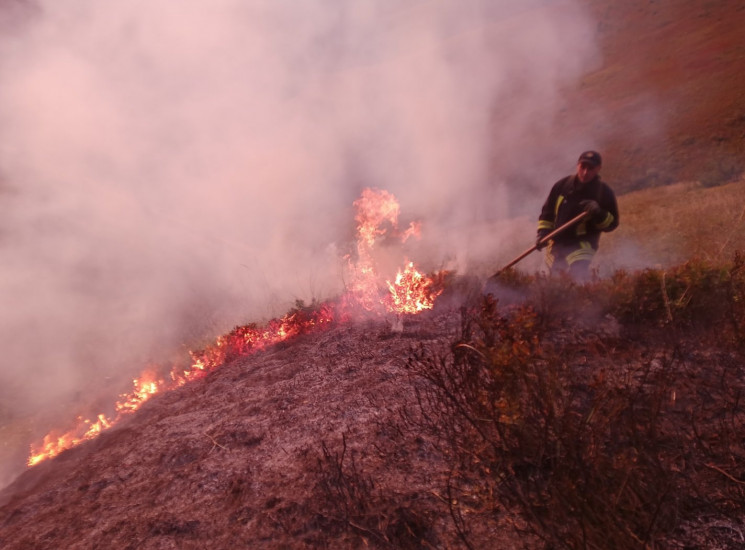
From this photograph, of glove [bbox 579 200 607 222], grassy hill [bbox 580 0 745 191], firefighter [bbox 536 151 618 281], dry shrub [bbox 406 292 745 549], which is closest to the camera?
dry shrub [bbox 406 292 745 549]

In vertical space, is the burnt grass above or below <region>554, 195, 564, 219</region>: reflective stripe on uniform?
below

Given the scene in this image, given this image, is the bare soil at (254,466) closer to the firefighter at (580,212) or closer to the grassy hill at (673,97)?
the firefighter at (580,212)

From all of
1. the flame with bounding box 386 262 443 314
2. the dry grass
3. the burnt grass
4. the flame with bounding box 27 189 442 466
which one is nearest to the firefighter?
the burnt grass

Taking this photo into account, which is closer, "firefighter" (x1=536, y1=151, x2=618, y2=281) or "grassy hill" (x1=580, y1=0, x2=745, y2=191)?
"firefighter" (x1=536, y1=151, x2=618, y2=281)

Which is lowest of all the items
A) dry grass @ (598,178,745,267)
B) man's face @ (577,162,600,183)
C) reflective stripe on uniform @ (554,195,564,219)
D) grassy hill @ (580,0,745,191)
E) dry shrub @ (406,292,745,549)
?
dry shrub @ (406,292,745,549)

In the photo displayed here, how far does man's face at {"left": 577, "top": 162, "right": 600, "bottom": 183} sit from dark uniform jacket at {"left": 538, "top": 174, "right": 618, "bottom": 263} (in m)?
0.08

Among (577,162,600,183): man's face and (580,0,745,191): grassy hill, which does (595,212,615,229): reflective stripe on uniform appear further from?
(580,0,745,191): grassy hill

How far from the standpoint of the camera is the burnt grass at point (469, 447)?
195 cm

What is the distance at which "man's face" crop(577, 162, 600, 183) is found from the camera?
15.0ft

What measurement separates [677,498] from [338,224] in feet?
43.4

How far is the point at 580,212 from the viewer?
15.8ft

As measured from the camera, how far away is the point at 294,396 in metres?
4.05

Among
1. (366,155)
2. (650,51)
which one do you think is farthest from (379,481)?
(650,51)

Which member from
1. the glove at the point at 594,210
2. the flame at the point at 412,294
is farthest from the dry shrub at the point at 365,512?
the glove at the point at 594,210
